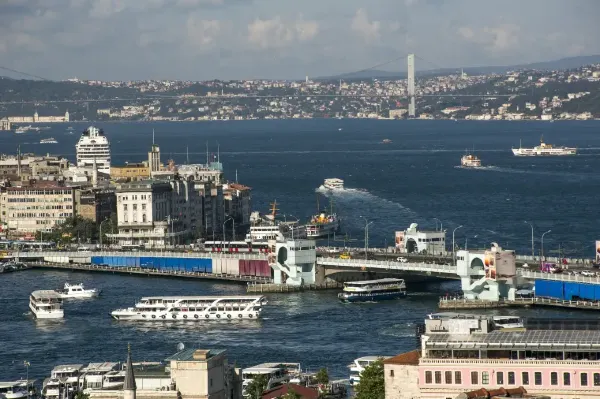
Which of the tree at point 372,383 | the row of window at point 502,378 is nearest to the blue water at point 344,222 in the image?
the tree at point 372,383

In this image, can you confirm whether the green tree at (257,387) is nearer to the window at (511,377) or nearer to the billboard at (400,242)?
the window at (511,377)

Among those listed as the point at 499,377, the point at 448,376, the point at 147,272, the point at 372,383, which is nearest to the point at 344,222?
the point at 147,272

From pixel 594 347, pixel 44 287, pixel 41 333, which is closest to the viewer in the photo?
pixel 594 347

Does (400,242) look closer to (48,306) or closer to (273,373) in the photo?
(48,306)

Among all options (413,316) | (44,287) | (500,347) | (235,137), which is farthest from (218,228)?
(235,137)

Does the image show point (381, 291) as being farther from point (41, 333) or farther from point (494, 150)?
point (494, 150)

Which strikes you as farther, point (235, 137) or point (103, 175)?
point (235, 137)
